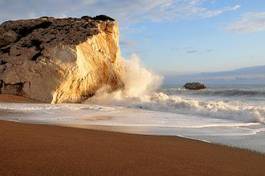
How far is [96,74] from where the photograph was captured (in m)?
20.9

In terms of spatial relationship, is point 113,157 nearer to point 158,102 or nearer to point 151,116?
point 151,116

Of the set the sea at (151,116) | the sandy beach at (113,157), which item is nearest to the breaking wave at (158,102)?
the sea at (151,116)

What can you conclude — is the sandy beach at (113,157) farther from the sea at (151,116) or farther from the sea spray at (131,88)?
the sea spray at (131,88)

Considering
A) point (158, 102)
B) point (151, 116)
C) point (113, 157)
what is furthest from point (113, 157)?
point (158, 102)

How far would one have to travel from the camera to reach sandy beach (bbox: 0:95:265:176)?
182 inches

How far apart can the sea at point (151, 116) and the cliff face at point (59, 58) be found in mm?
1033

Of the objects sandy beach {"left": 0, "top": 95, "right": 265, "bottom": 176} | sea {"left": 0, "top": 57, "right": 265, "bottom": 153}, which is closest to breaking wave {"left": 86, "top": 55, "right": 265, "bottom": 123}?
sea {"left": 0, "top": 57, "right": 265, "bottom": 153}

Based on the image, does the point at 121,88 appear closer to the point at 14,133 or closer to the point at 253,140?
the point at 253,140

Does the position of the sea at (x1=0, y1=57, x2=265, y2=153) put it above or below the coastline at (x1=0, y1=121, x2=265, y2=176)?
above

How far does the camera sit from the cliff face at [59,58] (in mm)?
18578

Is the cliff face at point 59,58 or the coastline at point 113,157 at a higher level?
the cliff face at point 59,58

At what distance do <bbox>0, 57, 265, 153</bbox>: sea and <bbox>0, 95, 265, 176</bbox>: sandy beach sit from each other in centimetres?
114

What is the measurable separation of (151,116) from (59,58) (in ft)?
22.7

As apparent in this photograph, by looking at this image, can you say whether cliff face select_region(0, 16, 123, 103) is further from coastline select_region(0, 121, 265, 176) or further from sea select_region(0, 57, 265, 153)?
coastline select_region(0, 121, 265, 176)
